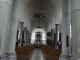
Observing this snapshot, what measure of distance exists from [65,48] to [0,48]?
391cm

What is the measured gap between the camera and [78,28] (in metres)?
4.30

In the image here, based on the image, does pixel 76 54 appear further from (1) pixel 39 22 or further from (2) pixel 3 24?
(1) pixel 39 22

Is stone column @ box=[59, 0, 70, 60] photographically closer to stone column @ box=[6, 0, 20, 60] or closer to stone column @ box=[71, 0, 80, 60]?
stone column @ box=[71, 0, 80, 60]

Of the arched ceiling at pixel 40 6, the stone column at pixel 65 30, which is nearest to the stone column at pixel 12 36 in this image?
the stone column at pixel 65 30

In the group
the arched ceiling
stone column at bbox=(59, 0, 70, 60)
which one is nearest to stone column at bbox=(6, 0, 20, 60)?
stone column at bbox=(59, 0, 70, 60)

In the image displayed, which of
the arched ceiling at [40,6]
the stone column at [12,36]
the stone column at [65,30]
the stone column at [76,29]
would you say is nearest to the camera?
the stone column at [76,29]

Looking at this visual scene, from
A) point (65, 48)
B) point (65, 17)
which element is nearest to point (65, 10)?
point (65, 17)

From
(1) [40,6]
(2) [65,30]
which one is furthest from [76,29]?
(1) [40,6]

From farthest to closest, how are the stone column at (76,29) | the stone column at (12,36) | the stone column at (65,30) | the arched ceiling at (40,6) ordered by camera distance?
the arched ceiling at (40,6) < the stone column at (65,30) < the stone column at (12,36) < the stone column at (76,29)

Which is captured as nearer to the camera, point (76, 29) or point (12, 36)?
point (76, 29)

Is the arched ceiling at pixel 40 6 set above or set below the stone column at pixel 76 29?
above

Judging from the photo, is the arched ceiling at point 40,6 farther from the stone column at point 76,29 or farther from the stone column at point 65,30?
the stone column at point 76,29

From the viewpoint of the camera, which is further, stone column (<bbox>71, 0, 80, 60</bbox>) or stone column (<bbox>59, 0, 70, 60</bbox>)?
stone column (<bbox>59, 0, 70, 60</bbox>)

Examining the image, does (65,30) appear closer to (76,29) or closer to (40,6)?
(76,29)
